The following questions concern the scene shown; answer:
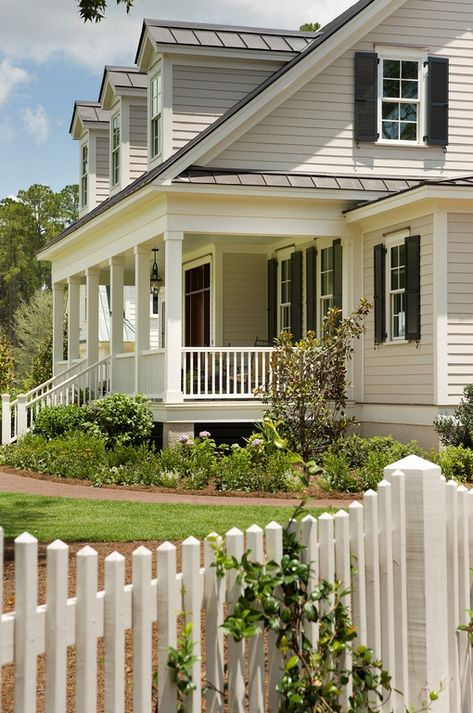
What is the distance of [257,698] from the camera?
13.7 ft

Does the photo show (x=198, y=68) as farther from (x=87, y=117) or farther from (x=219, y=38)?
(x=87, y=117)

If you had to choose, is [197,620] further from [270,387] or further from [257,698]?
[270,387]

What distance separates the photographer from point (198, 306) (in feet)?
83.0

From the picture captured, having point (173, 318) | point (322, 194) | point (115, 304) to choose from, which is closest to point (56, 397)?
point (115, 304)

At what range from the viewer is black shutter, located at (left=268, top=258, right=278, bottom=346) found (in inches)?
904

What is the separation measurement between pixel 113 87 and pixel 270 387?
9.40m

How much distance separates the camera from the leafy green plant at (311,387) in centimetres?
1614

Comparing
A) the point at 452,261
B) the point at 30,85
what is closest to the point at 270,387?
the point at 452,261

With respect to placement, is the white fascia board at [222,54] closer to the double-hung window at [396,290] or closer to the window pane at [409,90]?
the window pane at [409,90]

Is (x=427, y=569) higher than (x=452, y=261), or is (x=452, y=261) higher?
(x=452, y=261)

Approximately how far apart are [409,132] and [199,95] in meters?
3.87

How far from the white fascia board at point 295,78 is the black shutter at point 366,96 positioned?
0.39 meters

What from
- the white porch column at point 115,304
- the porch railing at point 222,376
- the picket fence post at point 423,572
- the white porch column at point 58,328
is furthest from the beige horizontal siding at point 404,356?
the picket fence post at point 423,572

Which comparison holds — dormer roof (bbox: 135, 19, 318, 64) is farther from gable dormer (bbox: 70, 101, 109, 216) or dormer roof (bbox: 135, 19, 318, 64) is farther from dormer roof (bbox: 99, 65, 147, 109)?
gable dormer (bbox: 70, 101, 109, 216)
